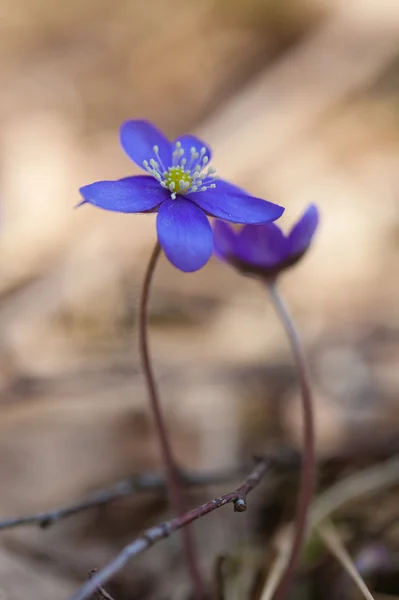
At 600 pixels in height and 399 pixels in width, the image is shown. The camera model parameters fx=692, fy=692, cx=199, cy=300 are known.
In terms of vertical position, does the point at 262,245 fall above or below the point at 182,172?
below

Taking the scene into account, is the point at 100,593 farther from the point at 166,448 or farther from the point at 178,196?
the point at 178,196

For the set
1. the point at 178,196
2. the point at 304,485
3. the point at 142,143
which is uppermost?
the point at 142,143

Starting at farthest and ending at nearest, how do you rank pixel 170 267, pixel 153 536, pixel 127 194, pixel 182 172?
pixel 170 267 → pixel 182 172 → pixel 127 194 → pixel 153 536

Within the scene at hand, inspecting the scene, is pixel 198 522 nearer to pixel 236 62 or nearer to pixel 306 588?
pixel 306 588

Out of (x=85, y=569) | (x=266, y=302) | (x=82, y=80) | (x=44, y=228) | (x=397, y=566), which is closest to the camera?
(x=397, y=566)

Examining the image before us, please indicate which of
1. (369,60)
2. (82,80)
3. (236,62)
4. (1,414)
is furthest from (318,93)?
(1,414)

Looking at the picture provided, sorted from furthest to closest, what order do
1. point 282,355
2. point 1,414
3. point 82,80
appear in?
1. point 82,80
2. point 282,355
3. point 1,414

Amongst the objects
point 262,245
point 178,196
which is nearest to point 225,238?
point 262,245
